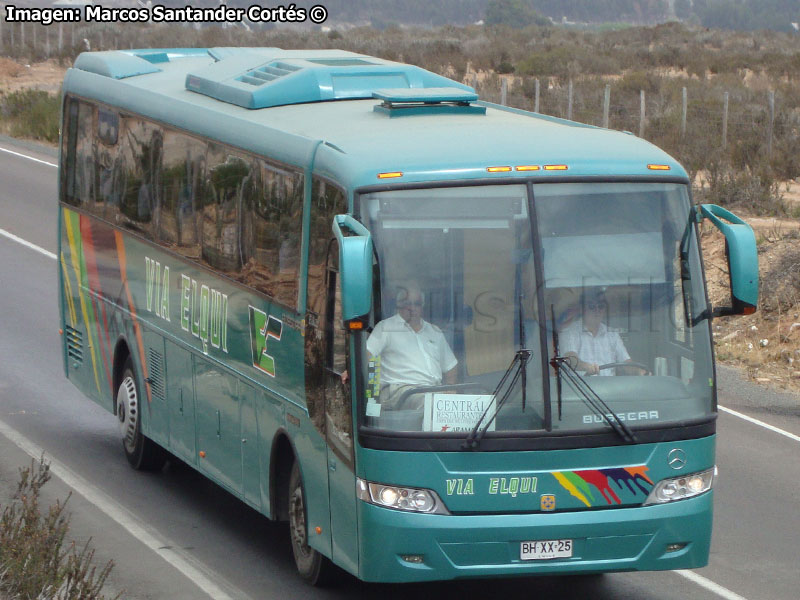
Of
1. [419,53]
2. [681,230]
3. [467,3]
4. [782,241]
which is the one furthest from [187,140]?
[467,3]

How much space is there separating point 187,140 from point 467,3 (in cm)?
13077

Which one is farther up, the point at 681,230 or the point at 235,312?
the point at 681,230

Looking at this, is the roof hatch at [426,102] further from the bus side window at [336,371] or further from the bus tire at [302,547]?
the bus tire at [302,547]

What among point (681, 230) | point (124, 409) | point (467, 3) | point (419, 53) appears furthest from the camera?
point (467, 3)

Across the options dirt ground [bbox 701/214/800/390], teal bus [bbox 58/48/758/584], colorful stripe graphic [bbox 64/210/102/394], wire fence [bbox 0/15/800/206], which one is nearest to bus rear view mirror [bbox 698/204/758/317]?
teal bus [bbox 58/48/758/584]

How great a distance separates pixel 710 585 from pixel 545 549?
2149 mm

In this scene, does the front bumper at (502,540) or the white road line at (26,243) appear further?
the white road line at (26,243)

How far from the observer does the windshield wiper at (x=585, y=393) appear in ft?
25.1

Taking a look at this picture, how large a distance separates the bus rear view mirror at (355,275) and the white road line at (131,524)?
2.55m

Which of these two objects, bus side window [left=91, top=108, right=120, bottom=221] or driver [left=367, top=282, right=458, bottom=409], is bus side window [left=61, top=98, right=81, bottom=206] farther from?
driver [left=367, top=282, right=458, bottom=409]

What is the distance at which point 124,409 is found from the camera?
12.6m

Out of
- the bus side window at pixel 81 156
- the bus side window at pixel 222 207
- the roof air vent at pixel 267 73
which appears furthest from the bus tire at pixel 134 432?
the roof air vent at pixel 267 73

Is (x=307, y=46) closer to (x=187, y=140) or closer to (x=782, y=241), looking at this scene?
(x=782, y=241)

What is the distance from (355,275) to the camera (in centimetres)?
723
